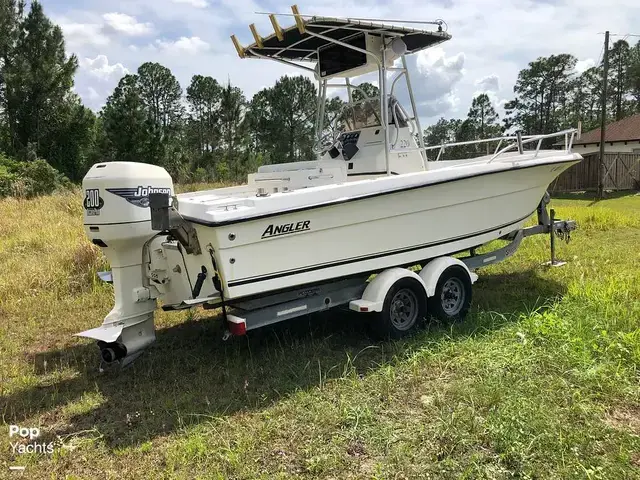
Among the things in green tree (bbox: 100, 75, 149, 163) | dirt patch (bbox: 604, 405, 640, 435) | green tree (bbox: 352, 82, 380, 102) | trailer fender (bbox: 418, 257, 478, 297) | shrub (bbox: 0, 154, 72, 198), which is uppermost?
green tree (bbox: 100, 75, 149, 163)

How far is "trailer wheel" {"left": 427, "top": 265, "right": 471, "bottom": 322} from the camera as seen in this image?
5.10m

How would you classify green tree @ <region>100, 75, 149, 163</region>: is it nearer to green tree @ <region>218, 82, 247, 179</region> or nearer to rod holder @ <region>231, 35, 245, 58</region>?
green tree @ <region>218, 82, 247, 179</region>

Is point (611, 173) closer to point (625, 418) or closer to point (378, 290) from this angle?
point (378, 290)

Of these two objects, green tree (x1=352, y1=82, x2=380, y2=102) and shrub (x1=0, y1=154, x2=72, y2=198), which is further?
shrub (x1=0, y1=154, x2=72, y2=198)

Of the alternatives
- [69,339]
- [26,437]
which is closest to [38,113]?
[69,339]

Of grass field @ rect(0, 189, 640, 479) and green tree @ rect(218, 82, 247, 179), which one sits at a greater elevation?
green tree @ rect(218, 82, 247, 179)

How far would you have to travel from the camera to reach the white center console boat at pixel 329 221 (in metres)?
4.13

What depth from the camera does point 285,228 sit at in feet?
13.9

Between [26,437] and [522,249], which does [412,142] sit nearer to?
[522,249]

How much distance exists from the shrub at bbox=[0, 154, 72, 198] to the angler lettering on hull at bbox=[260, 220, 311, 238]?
1290 cm

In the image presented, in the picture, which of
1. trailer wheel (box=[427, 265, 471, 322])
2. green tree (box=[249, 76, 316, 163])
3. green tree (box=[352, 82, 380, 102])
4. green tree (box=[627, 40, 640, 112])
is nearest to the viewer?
trailer wheel (box=[427, 265, 471, 322])

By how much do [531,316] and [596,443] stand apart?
1.99 m

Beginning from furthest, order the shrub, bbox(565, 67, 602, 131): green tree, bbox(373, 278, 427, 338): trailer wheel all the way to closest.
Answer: bbox(565, 67, 602, 131): green tree, the shrub, bbox(373, 278, 427, 338): trailer wheel

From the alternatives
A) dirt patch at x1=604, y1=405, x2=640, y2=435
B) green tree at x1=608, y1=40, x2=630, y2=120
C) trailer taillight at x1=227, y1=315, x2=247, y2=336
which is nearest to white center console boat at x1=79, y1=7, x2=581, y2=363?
trailer taillight at x1=227, y1=315, x2=247, y2=336
